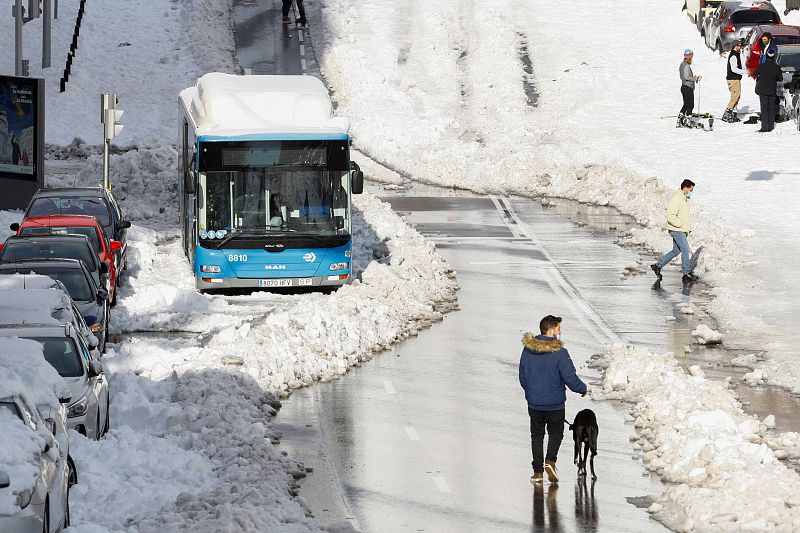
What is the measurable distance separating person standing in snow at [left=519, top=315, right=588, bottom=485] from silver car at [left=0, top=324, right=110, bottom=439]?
4.13 m

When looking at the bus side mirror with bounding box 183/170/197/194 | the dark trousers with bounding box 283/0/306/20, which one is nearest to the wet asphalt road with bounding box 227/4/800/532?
the bus side mirror with bounding box 183/170/197/194

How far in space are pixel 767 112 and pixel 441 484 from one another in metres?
29.6

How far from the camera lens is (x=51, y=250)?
23.5m

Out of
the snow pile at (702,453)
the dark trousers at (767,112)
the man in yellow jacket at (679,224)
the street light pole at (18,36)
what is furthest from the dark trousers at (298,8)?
the snow pile at (702,453)

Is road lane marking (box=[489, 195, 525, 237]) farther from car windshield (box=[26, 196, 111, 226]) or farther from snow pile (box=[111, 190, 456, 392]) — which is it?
car windshield (box=[26, 196, 111, 226])

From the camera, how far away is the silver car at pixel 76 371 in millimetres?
14594

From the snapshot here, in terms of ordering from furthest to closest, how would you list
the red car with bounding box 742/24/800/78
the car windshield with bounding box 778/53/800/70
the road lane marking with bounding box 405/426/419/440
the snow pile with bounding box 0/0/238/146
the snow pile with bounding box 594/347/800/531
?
the snow pile with bounding box 0/0/238/146 → the red car with bounding box 742/24/800/78 → the car windshield with bounding box 778/53/800/70 → the road lane marking with bounding box 405/426/419/440 → the snow pile with bounding box 594/347/800/531

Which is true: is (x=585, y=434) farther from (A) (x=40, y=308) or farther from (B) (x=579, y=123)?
(B) (x=579, y=123)

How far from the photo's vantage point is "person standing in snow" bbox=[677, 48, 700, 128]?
41.2m

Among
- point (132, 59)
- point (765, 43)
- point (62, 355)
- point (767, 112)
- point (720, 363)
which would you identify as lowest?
point (720, 363)

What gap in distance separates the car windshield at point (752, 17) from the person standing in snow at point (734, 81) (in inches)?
290

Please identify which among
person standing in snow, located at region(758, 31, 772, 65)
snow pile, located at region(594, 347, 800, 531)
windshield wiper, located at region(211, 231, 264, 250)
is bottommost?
snow pile, located at region(594, 347, 800, 531)

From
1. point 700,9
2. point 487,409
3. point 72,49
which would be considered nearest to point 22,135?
point 72,49

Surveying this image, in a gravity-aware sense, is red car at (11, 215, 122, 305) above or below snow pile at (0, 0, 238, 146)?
below
